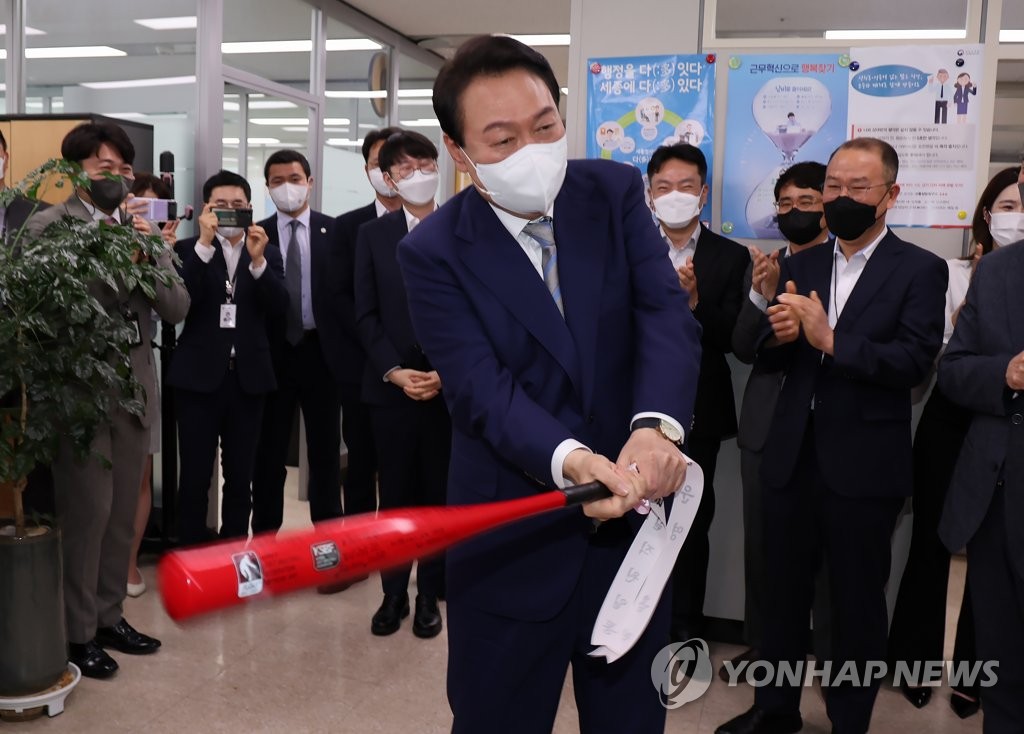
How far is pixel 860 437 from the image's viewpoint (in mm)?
2607

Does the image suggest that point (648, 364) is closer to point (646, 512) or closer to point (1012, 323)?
point (646, 512)

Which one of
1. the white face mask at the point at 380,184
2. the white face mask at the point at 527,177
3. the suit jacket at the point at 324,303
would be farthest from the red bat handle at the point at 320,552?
the white face mask at the point at 380,184

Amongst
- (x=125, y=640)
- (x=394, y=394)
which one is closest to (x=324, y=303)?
(x=394, y=394)

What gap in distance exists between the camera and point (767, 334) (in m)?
2.78

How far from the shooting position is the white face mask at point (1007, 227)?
2879 mm

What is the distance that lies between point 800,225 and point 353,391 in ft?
6.61

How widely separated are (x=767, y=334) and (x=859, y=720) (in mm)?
1146

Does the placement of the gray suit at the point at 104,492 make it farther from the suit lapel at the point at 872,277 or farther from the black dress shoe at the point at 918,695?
the black dress shoe at the point at 918,695

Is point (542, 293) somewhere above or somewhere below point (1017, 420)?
above

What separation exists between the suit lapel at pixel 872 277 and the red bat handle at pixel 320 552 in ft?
4.81

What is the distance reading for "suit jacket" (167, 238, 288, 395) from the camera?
3893 mm

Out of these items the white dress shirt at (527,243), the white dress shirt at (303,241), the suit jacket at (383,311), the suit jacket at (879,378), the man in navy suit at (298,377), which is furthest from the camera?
the white dress shirt at (303,241)

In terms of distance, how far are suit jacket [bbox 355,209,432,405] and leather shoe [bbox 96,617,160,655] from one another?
47.3 inches

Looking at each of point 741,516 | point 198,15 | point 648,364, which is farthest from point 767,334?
point 198,15
